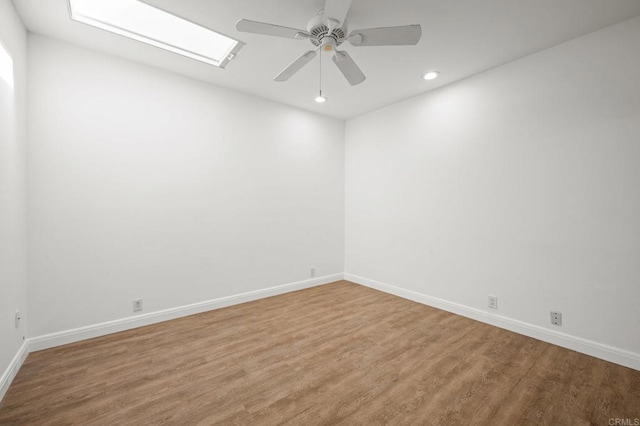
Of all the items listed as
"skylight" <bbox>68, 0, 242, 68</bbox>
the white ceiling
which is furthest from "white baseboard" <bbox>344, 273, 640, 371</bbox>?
"skylight" <bbox>68, 0, 242, 68</bbox>

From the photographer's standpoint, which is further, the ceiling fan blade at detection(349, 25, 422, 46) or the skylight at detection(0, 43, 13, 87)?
the skylight at detection(0, 43, 13, 87)

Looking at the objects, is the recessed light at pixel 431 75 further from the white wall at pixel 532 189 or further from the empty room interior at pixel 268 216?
the white wall at pixel 532 189

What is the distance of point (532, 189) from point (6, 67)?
14.7ft

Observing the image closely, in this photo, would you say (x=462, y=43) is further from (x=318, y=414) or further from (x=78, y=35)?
(x=78, y=35)

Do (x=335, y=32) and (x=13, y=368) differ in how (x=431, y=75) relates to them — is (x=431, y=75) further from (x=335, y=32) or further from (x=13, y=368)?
(x=13, y=368)

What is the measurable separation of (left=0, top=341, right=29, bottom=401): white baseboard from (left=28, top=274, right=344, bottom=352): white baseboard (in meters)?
0.12

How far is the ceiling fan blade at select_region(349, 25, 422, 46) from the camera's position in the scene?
1.69m

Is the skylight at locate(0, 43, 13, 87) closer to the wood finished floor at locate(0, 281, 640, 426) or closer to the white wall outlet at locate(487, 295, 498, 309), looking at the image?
the wood finished floor at locate(0, 281, 640, 426)

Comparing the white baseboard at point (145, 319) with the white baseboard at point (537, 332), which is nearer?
the white baseboard at point (537, 332)

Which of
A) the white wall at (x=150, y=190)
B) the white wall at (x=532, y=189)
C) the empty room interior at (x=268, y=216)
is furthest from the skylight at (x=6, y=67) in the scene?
the white wall at (x=532, y=189)

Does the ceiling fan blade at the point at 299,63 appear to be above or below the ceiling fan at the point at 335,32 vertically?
below

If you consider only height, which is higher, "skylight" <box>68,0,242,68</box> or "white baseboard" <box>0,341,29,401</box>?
"skylight" <box>68,0,242,68</box>

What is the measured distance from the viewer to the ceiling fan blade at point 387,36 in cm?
169

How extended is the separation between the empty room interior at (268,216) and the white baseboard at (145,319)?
0.02 m
